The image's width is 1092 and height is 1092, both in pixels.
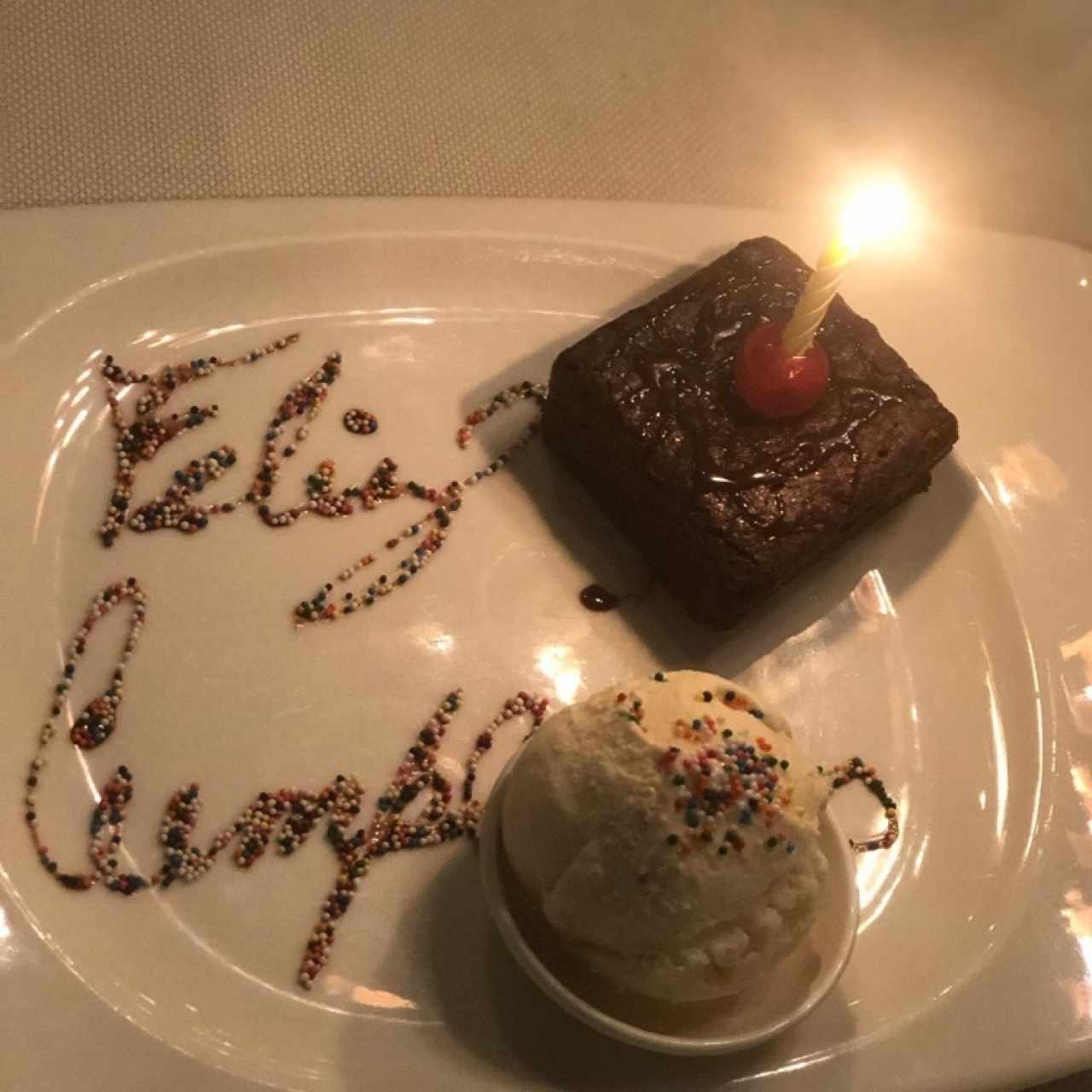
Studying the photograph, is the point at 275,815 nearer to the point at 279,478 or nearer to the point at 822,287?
the point at 279,478

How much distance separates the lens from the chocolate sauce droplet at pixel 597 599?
53.2 inches

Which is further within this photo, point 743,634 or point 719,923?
point 743,634

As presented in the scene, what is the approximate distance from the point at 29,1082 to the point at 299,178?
1.23 metres

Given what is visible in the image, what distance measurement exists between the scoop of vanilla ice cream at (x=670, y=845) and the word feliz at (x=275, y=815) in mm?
208

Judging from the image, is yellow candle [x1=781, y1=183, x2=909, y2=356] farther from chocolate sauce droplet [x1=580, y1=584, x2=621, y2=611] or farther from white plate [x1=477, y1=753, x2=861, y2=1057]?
white plate [x1=477, y1=753, x2=861, y2=1057]

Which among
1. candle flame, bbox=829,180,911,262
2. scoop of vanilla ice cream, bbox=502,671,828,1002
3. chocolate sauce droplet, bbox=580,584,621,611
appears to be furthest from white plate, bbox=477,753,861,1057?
candle flame, bbox=829,180,911,262

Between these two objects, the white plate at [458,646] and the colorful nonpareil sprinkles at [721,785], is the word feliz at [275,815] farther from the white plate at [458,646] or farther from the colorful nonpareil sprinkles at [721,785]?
the colorful nonpareil sprinkles at [721,785]

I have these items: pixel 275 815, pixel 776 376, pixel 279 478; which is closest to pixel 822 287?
pixel 776 376

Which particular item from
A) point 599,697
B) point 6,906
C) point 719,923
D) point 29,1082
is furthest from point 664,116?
point 29,1082

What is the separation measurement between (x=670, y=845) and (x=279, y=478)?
74 cm

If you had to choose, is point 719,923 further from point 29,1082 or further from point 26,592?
point 26,592

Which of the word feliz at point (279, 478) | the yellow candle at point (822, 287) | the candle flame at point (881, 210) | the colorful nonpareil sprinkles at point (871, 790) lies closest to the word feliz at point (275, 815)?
the word feliz at point (279, 478)

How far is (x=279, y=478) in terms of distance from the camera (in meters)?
1.38

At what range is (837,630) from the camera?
1.38m
